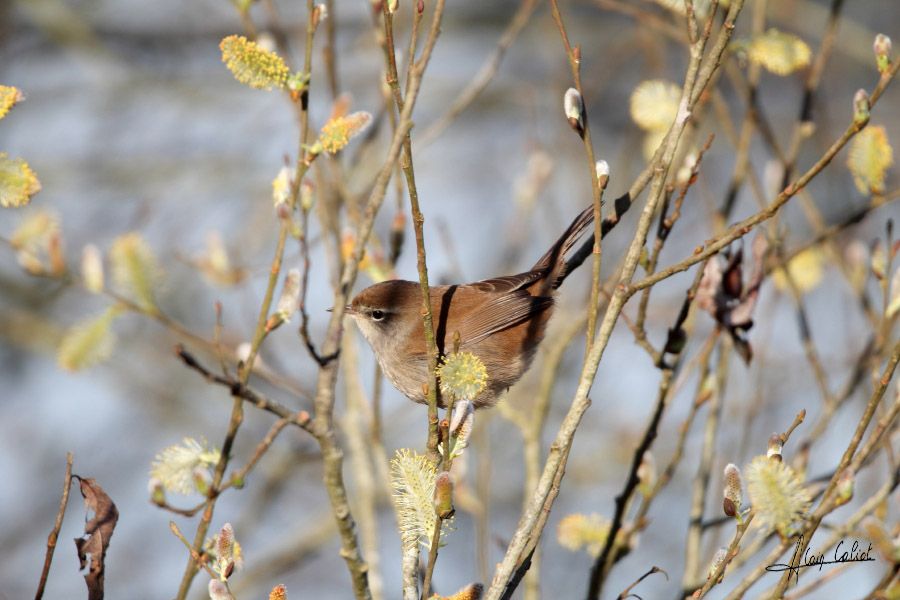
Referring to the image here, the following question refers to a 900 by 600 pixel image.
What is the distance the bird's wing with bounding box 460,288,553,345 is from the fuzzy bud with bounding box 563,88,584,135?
1.59m

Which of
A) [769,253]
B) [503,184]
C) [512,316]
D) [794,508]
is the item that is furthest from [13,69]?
[794,508]

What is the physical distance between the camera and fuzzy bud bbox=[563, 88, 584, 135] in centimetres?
237

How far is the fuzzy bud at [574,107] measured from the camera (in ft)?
7.78

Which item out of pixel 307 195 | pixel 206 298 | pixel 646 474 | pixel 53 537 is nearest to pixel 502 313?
pixel 646 474

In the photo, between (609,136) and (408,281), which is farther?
(609,136)

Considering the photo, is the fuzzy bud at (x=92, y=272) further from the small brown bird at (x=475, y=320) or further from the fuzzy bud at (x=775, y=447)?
the fuzzy bud at (x=775, y=447)

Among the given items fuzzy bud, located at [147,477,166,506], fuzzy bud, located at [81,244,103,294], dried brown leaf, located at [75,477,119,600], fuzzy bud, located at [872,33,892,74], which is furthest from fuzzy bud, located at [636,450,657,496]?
fuzzy bud, located at [81,244,103,294]

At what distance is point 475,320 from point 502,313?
137 mm

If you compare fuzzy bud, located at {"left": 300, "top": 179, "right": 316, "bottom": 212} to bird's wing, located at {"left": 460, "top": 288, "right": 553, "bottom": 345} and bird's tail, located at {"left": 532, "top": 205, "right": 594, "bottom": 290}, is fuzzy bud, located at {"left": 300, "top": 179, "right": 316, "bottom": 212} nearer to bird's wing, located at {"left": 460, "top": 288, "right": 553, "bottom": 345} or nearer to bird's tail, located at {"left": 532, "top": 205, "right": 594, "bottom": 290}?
bird's tail, located at {"left": 532, "top": 205, "right": 594, "bottom": 290}

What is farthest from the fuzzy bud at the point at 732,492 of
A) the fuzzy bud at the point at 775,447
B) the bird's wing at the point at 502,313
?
the bird's wing at the point at 502,313

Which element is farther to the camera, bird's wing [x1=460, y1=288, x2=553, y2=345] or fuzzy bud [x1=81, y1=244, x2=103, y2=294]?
bird's wing [x1=460, y1=288, x2=553, y2=345]

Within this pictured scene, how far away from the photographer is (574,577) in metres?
6.60

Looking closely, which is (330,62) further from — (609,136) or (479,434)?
(609,136)

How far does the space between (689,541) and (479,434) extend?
116cm
